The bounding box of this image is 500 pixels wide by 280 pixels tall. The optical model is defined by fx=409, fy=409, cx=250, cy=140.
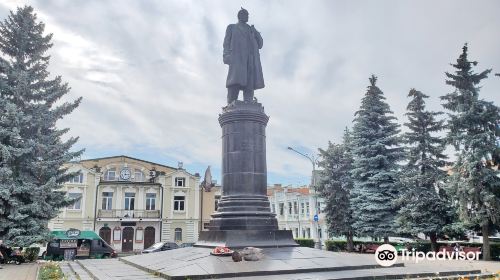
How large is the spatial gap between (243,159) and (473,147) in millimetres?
14288

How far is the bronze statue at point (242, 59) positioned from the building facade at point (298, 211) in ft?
103

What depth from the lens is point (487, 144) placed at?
20156 mm

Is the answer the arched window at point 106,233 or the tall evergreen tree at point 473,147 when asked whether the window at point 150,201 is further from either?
the tall evergreen tree at point 473,147

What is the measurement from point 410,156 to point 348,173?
5.94m

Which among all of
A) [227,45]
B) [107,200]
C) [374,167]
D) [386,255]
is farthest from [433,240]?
[107,200]

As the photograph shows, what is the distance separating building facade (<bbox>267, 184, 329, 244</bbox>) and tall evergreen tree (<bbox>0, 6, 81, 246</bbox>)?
2953 centimetres

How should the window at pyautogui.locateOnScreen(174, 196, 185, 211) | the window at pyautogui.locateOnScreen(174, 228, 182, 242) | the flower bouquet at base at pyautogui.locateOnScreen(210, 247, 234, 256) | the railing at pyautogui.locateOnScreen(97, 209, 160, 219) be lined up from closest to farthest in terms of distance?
the flower bouquet at base at pyautogui.locateOnScreen(210, 247, 234, 256) → the railing at pyautogui.locateOnScreen(97, 209, 160, 219) → the window at pyautogui.locateOnScreen(174, 228, 182, 242) → the window at pyautogui.locateOnScreen(174, 196, 185, 211)

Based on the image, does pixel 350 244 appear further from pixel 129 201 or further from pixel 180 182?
pixel 129 201

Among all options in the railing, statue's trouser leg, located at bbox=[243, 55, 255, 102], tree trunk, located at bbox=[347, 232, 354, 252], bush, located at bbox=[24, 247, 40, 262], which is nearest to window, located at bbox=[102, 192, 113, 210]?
the railing

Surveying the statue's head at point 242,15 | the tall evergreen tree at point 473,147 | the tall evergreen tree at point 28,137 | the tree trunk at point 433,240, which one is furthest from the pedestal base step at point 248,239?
the tree trunk at point 433,240

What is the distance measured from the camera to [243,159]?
11.8m

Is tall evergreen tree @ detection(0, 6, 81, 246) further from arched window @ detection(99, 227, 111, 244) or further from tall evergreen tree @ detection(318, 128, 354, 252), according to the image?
arched window @ detection(99, 227, 111, 244)

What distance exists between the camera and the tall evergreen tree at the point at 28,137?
16578 mm

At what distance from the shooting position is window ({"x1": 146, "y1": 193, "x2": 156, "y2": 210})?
41.4 m
